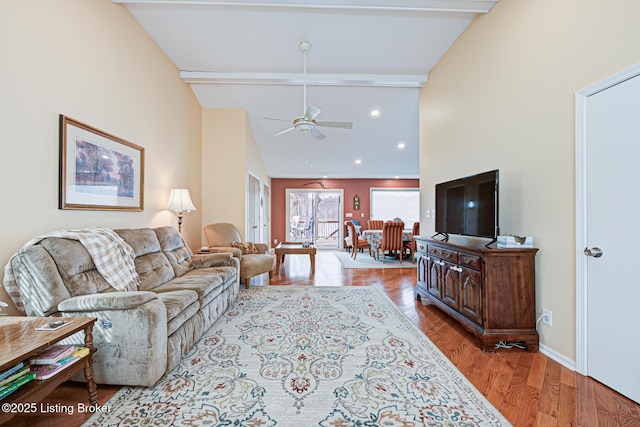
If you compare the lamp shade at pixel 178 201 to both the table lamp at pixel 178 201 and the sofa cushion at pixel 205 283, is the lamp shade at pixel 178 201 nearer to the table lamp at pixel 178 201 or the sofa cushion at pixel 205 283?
the table lamp at pixel 178 201

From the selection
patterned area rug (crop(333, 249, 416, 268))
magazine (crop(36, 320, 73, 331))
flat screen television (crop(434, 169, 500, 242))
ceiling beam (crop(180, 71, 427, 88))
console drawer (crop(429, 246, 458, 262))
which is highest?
ceiling beam (crop(180, 71, 427, 88))

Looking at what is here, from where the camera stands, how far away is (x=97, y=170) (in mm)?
2562

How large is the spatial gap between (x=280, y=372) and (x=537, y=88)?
3079 mm

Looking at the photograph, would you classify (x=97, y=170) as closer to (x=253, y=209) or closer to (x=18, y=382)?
(x=18, y=382)

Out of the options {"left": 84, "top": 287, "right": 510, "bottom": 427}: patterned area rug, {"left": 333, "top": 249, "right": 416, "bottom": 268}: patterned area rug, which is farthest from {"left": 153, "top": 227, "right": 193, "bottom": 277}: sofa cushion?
{"left": 333, "top": 249, "right": 416, "bottom": 268}: patterned area rug

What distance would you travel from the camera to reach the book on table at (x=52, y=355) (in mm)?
1395

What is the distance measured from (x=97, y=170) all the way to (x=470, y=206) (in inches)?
146

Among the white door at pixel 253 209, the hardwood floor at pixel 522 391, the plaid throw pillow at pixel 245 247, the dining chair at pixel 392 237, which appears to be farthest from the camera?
the dining chair at pixel 392 237

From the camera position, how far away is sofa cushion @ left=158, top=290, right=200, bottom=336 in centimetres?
194

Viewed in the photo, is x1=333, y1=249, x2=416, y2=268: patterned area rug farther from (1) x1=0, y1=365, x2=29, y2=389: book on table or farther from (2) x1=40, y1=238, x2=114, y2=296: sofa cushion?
(1) x1=0, y1=365, x2=29, y2=389: book on table

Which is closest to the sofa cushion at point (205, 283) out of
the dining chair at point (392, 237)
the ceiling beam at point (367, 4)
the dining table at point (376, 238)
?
the ceiling beam at point (367, 4)

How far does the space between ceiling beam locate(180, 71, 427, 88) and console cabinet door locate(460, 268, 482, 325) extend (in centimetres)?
312

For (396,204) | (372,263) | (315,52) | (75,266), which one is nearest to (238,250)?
(75,266)

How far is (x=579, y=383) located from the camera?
1.78 metres
